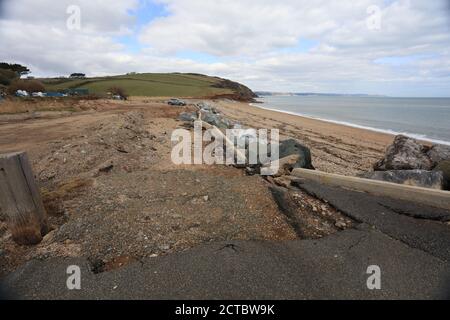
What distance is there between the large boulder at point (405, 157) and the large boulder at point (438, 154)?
118 mm

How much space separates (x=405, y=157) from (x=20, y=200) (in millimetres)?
8227

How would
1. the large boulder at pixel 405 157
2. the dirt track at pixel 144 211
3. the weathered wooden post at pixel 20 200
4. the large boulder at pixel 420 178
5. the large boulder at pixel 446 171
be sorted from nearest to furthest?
the weathered wooden post at pixel 20 200, the dirt track at pixel 144 211, the large boulder at pixel 420 178, the large boulder at pixel 446 171, the large boulder at pixel 405 157

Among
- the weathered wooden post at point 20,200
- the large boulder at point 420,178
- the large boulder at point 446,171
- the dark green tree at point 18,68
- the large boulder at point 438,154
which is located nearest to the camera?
the weathered wooden post at point 20,200

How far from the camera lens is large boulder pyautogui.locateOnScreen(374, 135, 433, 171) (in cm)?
711

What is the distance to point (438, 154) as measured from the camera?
7551mm

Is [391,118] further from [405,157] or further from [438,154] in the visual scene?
[405,157]

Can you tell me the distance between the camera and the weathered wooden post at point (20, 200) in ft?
10.8

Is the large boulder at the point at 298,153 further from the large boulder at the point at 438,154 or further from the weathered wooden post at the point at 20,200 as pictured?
the weathered wooden post at the point at 20,200

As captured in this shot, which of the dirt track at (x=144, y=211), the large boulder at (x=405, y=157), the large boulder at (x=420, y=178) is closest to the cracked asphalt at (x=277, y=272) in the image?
the dirt track at (x=144, y=211)

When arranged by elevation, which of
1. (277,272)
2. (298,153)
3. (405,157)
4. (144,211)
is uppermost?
(298,153)

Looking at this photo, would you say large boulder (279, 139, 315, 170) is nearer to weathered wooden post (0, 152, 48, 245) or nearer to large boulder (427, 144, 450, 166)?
large boulder (427, 144, 450, 166)

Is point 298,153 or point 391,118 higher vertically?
point 298,153

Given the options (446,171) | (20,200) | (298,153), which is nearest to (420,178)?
(446,171)
